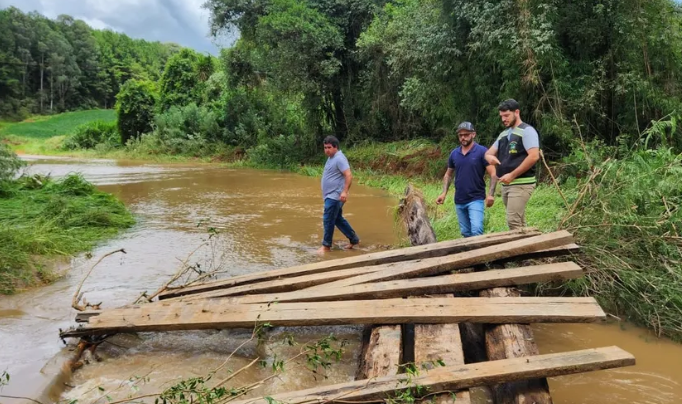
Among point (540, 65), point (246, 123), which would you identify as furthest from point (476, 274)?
point (246, 123)

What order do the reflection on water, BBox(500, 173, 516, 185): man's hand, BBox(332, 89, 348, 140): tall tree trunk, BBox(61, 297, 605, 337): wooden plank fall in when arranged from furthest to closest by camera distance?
1. BBox(332, 89, 348, 140): tall tree trunk
2. BBox(500, 173, 516, 185): man's hand
3. the reflection on water
4. BBox(61, 297, 605, 337): wooden plank

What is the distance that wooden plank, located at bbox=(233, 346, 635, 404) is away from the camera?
7.68 feet

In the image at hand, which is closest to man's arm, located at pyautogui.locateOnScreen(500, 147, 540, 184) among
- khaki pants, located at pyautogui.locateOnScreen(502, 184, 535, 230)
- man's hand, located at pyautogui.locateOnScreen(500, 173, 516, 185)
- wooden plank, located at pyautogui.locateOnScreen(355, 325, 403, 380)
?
man's hand, located at pyautogui.locateOnScreen(500, 173, 516, 185)

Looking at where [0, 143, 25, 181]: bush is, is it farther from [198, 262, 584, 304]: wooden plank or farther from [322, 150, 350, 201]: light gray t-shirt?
[198, 262, 584, 304]: wooden plank

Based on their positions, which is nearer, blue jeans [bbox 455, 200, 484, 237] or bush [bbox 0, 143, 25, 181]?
blue jeans [bbox 455, 200, 484, 237]

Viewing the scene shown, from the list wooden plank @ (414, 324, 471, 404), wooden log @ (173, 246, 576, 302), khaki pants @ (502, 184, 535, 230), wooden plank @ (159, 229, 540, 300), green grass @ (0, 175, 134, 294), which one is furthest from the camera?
green grass @ (0, 175, 134, 294)

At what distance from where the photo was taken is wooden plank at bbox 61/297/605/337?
3047 millimetres

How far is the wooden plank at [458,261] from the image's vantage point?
12.4 ft

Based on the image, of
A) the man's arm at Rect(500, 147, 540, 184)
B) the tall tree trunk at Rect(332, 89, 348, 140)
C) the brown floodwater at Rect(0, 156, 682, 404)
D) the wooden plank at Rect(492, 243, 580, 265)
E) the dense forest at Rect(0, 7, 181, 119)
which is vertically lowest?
the brown floodwater at Rect(0, 156, 682, 404)

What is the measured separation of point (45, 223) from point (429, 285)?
599cm

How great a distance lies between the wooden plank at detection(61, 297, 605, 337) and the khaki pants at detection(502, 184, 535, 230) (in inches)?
67.1

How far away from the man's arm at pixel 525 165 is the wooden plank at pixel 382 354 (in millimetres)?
2192

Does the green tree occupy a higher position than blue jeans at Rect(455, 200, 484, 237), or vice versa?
the green tree

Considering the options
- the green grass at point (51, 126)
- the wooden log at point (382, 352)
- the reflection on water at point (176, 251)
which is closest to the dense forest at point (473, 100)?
the wooden log at point (382, 352)
